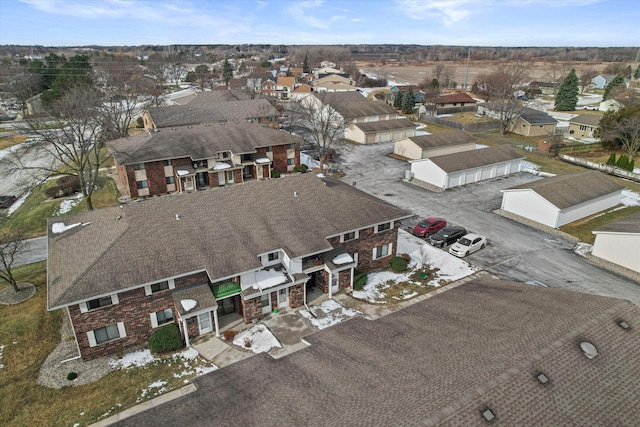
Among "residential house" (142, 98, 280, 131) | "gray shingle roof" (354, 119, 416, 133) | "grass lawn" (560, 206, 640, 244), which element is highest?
"residential house" (142, 98, 280, 131)

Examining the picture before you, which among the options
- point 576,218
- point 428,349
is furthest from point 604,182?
point 428,349

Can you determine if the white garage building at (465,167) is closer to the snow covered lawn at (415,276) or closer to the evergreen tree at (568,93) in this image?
the snow covered lawn at (415,276)

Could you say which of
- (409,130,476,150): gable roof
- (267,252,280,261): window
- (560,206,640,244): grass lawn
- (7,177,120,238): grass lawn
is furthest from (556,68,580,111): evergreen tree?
(7,177,120,238): grass lawn

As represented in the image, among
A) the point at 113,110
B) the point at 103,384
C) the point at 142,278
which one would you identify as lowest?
the point at 103,384

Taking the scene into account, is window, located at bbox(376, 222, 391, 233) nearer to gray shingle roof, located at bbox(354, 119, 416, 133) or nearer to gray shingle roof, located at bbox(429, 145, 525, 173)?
gray shingle roof, located at bbox(429, 145, 525, 173)

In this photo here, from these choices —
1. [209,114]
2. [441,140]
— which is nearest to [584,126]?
[441,140]

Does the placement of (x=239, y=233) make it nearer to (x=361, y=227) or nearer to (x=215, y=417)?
(x=361, y=227)
